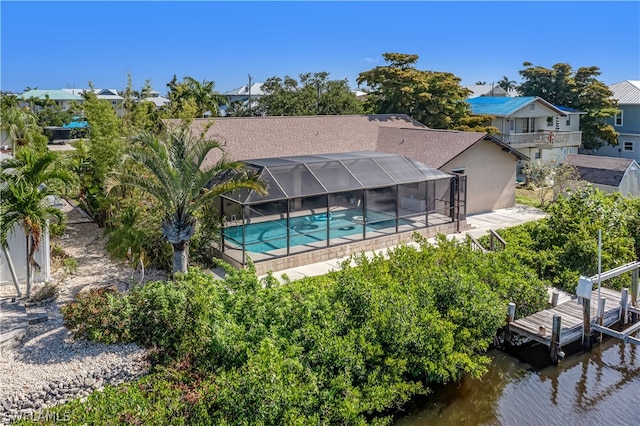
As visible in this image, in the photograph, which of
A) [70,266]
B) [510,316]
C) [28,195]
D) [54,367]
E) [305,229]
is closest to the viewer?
[54,367]

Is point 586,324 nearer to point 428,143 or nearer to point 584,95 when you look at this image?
point 428,143

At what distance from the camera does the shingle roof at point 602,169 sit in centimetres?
2738

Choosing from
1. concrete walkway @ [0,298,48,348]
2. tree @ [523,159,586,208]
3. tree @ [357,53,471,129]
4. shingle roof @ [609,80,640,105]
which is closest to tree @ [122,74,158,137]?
concrete walkway @ [0,298,48,348]

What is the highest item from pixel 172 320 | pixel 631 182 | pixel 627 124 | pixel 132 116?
pixel 627 124

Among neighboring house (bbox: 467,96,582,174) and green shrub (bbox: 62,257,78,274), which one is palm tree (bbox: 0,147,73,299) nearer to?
green shrub (bbox: 62,257,78,274)

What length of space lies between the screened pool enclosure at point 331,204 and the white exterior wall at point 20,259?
548 cm

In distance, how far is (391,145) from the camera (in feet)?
86.2

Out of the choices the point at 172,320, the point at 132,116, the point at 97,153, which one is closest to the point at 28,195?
the point at 172,320

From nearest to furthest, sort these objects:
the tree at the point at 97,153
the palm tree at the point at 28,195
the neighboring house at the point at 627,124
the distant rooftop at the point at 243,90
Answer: the palm tree at the point at 28,195
the tree at the point at 97,153
the neighboring house at the point at 627,124
the distant rooftop at the point at 243,90

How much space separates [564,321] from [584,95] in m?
33.3

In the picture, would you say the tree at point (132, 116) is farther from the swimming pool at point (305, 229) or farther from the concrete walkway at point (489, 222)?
the concrete walkway at point (489, 222)

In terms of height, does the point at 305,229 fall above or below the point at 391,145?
below

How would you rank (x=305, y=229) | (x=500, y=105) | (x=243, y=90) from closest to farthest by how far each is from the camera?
(x=305, y=229) → (x=500, y=105) → (x=243, y=90)

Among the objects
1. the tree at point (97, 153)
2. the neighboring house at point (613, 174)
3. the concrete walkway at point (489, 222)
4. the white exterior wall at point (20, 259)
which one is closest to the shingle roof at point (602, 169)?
the neighboring house at point (613, 174)
